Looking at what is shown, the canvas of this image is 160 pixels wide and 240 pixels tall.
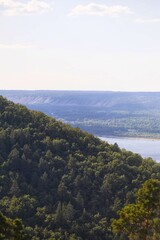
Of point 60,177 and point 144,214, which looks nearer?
point 144,214

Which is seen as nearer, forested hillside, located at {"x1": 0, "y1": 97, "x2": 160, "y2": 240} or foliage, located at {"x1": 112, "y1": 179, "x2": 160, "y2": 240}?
foliage, located at {"x1": 112, "y1": 179, "x2": 160, "y2": 240}

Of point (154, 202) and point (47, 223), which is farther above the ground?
point (154, 202)

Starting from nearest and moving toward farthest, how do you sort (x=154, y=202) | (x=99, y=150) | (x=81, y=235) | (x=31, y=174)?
(x=154, y=202) < (x=81, y=235) < (x=31, y=174) < (x=99, y=150)

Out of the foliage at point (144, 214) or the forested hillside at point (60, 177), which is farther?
the forested hillside at point (60, 177)

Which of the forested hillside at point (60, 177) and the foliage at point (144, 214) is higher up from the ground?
Answer: the foliage at point (144, 214)

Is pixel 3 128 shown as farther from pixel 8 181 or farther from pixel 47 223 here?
pixel 47 223

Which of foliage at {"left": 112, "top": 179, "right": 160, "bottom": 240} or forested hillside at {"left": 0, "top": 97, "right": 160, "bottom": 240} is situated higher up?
foliage at {"left": 112, "top": 179, "right": 160, "bottom": 240}

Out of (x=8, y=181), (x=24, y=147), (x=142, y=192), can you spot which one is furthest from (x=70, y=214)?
(x=142, y=192)

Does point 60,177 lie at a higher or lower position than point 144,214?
lower
